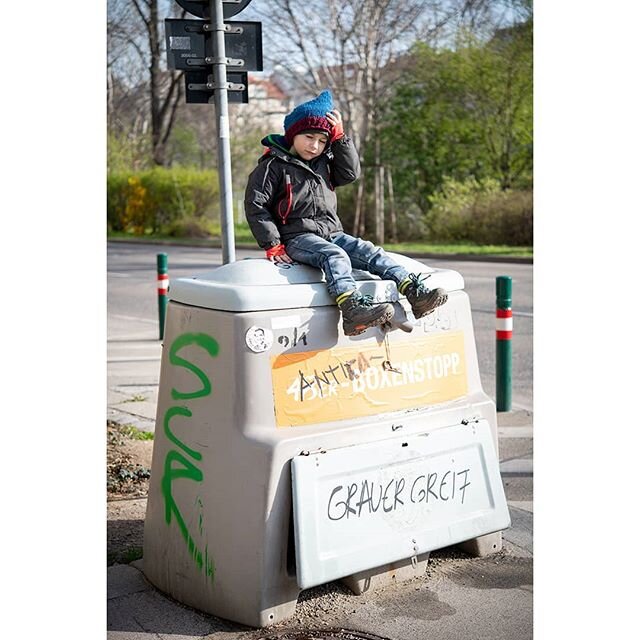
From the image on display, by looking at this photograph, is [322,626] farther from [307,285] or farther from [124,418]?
[124,418]

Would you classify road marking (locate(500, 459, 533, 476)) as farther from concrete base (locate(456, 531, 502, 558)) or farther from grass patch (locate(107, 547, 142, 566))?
grass patch (locate(107, 547, 142, 566))

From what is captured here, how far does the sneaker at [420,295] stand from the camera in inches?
133

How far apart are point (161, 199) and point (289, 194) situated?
2492 cm

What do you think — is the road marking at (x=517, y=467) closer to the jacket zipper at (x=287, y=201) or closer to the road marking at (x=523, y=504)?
the road marking at (x=523, y=504)

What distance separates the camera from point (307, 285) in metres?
3.26

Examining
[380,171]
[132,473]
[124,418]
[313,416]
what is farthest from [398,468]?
[380,171]

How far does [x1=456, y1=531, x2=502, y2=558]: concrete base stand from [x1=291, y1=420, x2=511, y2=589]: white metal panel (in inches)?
6.7

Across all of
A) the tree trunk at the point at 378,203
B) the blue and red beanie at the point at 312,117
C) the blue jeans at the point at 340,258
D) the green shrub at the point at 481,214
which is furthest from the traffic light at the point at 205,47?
the tree trunk at the point at 378,203

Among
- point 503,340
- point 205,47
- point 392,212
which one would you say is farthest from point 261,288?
point 392,212

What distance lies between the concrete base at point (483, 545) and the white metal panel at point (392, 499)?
170 mm

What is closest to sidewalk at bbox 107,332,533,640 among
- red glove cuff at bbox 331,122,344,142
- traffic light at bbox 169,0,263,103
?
red glove cuff at bbox 331,122,344,142

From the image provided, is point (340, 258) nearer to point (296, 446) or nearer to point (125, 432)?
point (296, 446)

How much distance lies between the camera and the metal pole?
4406 millimetres

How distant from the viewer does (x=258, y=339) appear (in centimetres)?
310
